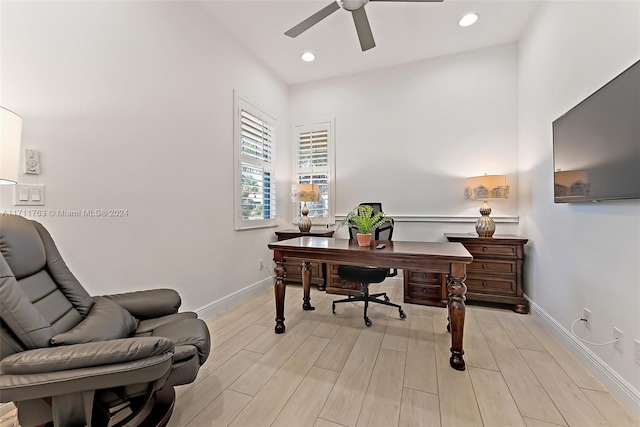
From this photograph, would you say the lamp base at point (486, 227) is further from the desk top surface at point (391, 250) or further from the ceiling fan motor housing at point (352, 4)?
the ceiling fan motor housing at point (352, 4)

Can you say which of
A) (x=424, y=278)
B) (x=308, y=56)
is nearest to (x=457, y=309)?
(x=424, y=278)

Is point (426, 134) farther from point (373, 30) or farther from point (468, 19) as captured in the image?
point (373, 30)

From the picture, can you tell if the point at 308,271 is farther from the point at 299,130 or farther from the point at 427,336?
the point at 299,130

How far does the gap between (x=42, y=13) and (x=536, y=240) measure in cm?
422

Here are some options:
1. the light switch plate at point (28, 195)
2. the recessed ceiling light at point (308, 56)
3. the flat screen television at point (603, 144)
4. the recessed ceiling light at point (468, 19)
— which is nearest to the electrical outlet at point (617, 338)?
the flat screen television at point (603, 144)

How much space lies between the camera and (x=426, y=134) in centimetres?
357

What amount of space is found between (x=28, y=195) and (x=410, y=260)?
7.82 feet

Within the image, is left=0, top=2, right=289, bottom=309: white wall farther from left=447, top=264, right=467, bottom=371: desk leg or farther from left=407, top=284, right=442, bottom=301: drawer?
left=447, top=264, right=467, bottom=371: desk leg

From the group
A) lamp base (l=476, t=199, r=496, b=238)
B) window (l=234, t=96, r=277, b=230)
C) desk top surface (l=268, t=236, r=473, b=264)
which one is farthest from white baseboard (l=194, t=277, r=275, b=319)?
lamp base (l=476, t=199, r=496, b=238)

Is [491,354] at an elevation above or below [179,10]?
below

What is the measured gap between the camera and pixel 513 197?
3.23 meters

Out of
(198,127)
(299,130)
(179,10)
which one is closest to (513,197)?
(299,130)

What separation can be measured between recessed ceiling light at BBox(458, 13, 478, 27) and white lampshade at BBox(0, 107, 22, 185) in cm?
366

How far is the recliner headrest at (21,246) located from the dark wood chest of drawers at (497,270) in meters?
3.34
